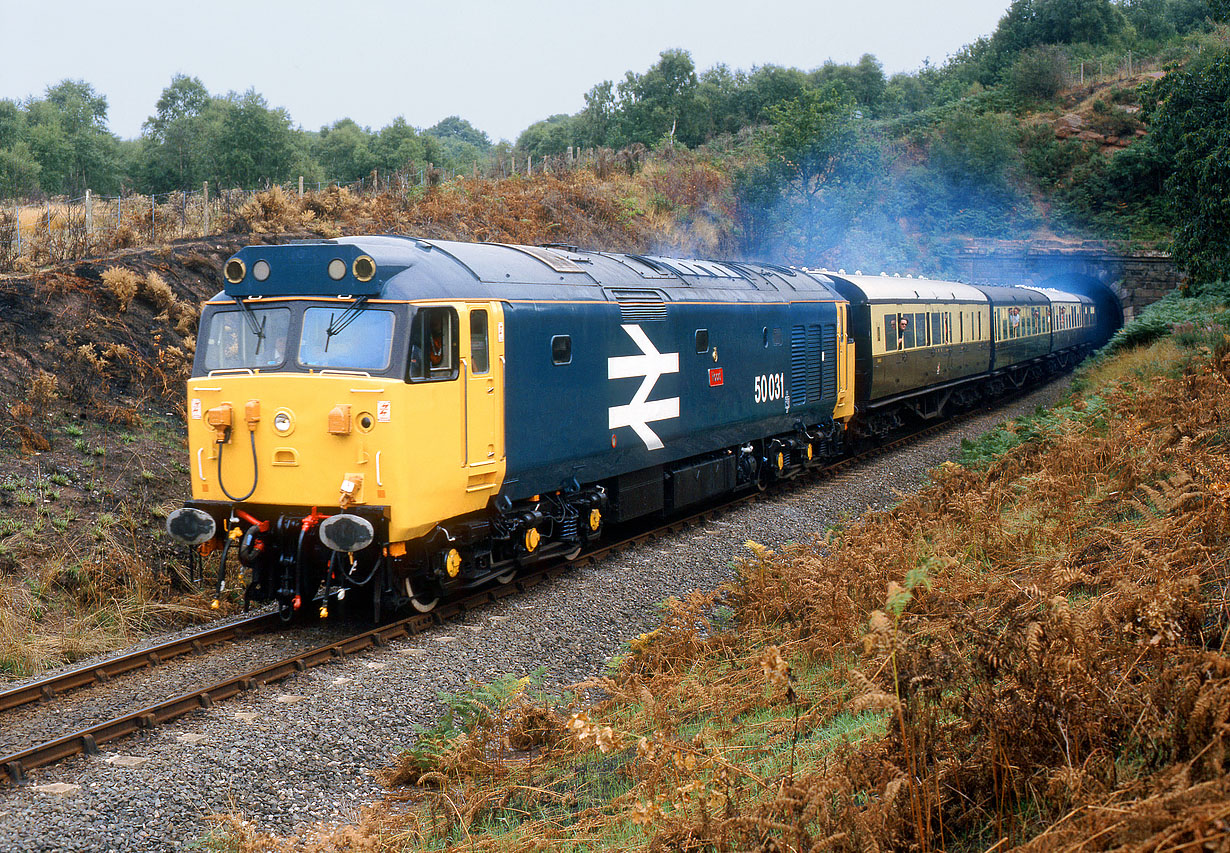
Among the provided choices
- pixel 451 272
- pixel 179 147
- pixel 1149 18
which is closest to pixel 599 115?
pixel 179 147

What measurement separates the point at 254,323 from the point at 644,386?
4.82 m

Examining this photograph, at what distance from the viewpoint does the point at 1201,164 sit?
23641mm

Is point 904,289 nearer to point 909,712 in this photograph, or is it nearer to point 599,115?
point 909,712

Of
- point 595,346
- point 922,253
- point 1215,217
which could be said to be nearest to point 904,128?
point 922,253

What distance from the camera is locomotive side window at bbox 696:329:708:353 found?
13522 millimetres

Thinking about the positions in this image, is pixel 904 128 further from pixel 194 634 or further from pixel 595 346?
pixel 194 634

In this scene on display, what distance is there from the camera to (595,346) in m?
11.4

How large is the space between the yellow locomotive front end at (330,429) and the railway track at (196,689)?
15.8 inches

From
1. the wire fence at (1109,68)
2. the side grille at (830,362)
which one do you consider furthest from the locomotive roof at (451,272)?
the wire fence at (1109,68)

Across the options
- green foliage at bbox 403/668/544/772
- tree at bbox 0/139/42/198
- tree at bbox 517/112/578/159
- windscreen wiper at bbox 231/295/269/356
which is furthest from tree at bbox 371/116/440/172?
green foliage at bbox 403/668/544/772

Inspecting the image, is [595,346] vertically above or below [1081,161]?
below

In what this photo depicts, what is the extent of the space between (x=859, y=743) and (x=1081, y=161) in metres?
57.3

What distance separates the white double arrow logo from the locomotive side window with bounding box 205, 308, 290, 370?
12.7 ft

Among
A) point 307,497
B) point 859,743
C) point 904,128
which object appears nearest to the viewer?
point 859,743
